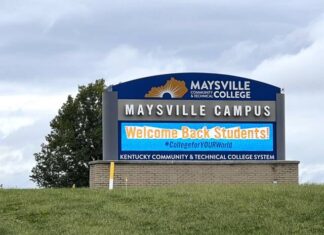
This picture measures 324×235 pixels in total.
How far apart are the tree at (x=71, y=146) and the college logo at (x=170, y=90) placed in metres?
28.4

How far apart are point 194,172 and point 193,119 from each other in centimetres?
204

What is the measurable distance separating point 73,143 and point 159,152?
29316 mm

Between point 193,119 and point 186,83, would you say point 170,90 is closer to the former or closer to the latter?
point 186,83

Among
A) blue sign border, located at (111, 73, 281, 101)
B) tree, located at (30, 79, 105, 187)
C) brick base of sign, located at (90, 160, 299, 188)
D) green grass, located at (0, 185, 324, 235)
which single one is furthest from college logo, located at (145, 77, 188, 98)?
tree, located at (30, 79, 105, 187)

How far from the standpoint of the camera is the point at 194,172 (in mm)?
25828

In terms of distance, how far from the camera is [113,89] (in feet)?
85.5

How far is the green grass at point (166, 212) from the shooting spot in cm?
1294

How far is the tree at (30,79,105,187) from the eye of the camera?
54312mm

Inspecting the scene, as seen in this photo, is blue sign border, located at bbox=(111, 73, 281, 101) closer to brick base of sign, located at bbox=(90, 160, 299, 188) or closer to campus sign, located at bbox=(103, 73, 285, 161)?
campus sign, located at bbox=(103, 73, 285, 161)

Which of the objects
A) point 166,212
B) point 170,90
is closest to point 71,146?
point 170,90

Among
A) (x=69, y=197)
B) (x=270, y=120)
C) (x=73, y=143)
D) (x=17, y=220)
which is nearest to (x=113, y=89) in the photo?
(x=270, y=120)

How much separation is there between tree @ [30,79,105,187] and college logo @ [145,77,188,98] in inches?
1118

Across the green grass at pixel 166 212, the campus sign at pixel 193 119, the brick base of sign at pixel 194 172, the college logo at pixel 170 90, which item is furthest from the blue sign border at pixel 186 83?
the green grass at pixel 166 212

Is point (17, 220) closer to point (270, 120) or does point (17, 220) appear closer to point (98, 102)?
point (270, 120)
